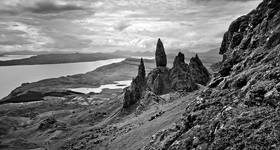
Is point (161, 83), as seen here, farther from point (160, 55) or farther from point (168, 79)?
point (160, 55)

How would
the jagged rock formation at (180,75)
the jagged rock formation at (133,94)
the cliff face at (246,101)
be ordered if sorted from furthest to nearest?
the jagged rock formation at (133,94)
the jagged rock formation at (180,75)
the cliff face at (246,101)

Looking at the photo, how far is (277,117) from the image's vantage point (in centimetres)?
2542

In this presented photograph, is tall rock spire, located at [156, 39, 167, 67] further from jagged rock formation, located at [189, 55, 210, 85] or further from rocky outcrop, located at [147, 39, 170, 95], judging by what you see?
jagged rock formation, located at [189, 55, 210, 85]

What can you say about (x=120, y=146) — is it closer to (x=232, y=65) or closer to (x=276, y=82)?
(x=232, y=65)

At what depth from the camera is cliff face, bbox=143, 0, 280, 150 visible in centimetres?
2663

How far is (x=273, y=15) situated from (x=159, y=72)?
134 m

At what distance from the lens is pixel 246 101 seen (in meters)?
31.1

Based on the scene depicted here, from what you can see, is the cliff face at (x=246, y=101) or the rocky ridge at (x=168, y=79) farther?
the rocky ridge at (x=168, y=79)

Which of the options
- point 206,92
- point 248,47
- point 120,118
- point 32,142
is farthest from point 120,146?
point 32,142

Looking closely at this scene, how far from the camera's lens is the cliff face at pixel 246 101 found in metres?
26.6

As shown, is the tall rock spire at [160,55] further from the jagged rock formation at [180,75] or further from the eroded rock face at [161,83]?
the jagged rock formation at [180,75]

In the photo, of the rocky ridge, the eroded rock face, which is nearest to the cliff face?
the rocky ridge

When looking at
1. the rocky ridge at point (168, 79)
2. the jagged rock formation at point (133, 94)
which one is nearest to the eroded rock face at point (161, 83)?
the rocky ridge at point (168, 79)

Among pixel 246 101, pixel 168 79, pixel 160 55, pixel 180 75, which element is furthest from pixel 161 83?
pixel 246 101
